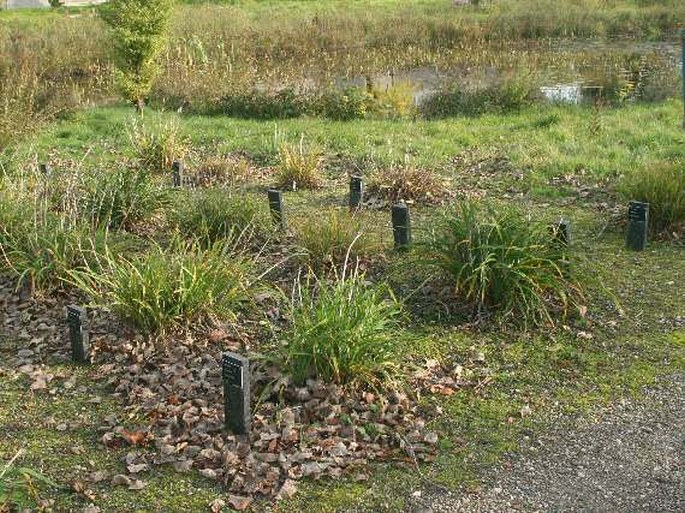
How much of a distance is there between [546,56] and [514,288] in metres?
17.8

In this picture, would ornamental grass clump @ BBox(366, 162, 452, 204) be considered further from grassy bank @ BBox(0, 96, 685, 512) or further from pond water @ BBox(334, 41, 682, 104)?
pond water @ BBox(334, 41, 682, 104)

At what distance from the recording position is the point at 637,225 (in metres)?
6.93

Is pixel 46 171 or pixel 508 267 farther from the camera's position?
pixel 46 171

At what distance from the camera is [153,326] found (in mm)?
5473

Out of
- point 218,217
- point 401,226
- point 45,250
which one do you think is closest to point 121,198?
point 218,217

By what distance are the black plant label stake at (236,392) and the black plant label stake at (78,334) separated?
132 cm

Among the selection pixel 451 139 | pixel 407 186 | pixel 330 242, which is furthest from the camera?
pixel 451 139

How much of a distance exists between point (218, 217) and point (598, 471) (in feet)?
12.9

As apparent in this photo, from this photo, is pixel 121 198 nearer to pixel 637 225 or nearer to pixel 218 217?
pixel 218 217

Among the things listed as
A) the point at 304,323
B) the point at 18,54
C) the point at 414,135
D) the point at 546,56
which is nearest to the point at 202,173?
the point at 414,135

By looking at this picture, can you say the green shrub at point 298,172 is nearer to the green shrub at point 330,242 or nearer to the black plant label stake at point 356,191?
the black plant label stake at point 356,191

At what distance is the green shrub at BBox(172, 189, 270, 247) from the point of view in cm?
707

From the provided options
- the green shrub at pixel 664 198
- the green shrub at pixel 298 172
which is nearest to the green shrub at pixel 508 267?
the green shrub at pixel 664 198

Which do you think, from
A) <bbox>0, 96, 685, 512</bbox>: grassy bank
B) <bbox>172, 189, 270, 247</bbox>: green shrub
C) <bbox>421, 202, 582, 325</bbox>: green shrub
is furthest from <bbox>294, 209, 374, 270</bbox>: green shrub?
<bbox>421, 202, 582, 325</bbox>: green shrub
